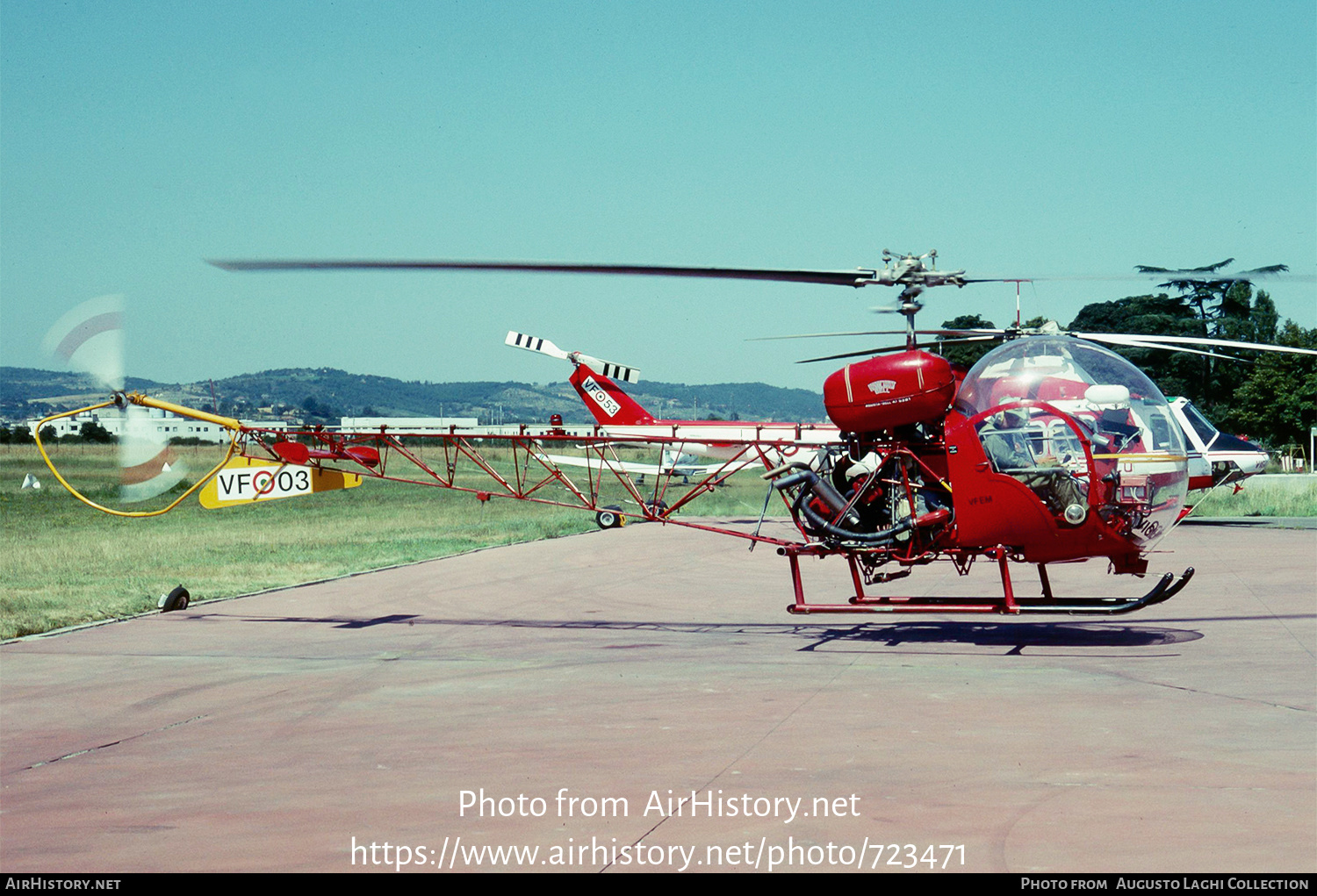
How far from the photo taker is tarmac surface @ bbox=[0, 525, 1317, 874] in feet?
18.1

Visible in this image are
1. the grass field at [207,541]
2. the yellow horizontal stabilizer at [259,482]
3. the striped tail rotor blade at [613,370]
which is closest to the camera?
the yellow horizontal stabilizer at [259,482]

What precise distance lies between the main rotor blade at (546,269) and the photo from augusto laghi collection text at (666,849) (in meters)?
4.88

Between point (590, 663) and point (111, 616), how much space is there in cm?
684

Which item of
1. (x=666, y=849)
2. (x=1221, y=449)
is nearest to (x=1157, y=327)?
(x=1221, y=449)

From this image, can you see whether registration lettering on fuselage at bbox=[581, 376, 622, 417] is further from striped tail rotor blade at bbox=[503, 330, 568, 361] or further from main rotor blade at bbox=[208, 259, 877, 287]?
main rotor blade at bbox=[208, 259, 877, 287]

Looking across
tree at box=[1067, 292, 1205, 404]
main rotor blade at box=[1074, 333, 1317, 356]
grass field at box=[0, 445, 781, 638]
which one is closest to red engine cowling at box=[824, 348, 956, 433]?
main rotor blade at box=[1074, 333, 1317, 356]

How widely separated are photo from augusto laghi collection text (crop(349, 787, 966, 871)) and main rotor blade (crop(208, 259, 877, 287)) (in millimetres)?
4880

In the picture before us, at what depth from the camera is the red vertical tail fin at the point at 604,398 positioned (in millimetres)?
27859

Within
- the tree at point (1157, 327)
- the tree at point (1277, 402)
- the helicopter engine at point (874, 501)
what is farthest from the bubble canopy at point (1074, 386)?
the tree at point (1277, 402)

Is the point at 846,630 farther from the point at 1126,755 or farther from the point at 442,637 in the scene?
the point at 1126,755

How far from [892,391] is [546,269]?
12.3 ft

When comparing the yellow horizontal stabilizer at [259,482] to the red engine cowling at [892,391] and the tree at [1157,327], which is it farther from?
the tree at [1157,327]

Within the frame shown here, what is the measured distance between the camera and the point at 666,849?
541 cm
